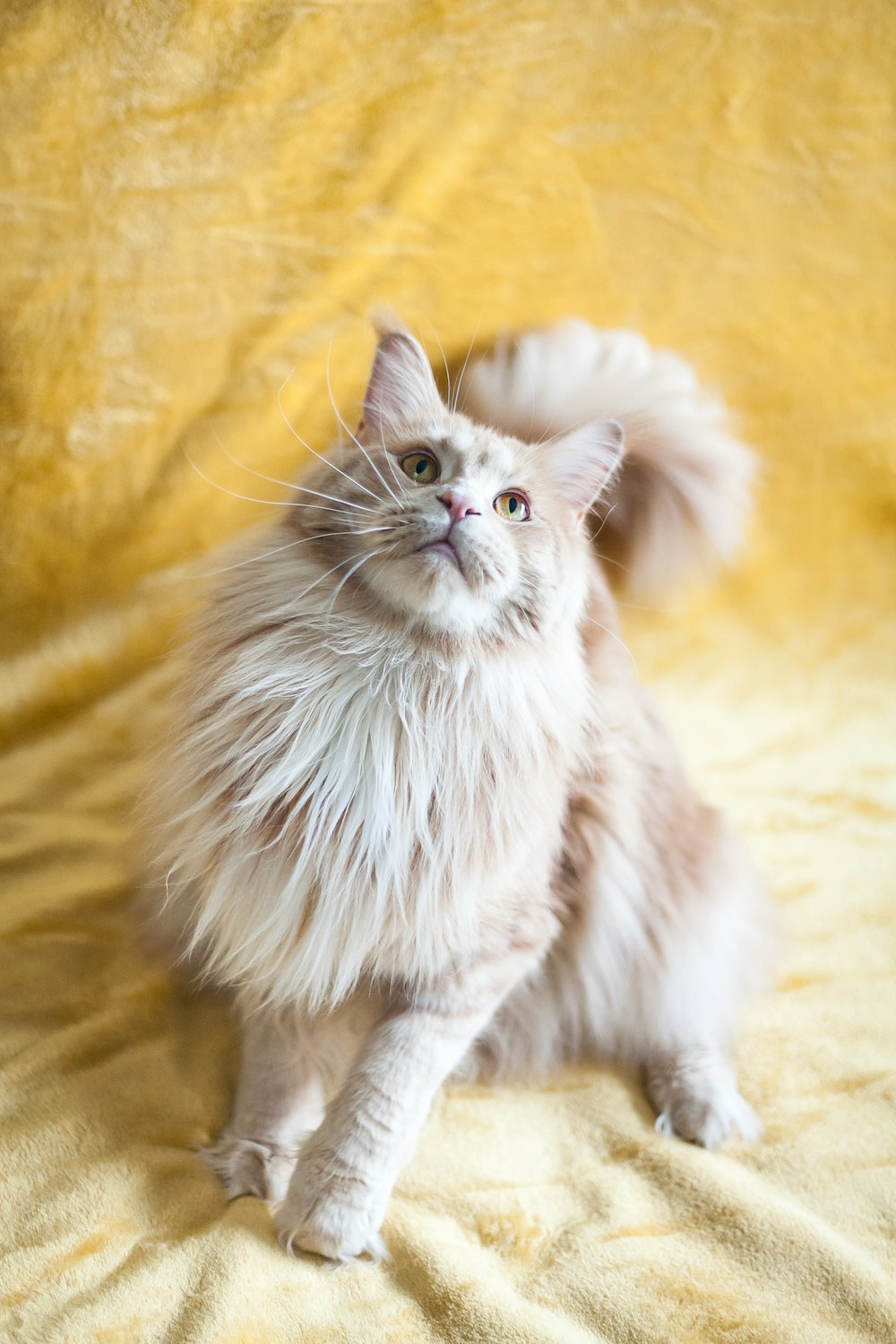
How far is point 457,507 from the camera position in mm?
1202

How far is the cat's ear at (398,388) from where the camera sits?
4.65 feet

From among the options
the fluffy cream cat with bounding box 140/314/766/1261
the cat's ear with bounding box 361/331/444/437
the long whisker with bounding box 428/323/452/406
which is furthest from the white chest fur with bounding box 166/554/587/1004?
the long whisker with bounding box 428/323/452/406

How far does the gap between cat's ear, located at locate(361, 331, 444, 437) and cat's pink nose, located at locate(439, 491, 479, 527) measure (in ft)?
0.82

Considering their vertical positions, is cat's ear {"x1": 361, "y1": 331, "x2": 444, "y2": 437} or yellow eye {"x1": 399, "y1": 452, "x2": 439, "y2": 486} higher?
cat's ear {"x1": 361, "y1": 331, "x2": 444, "y2": 437}

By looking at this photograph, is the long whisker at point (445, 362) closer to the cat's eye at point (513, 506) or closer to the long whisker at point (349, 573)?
the cat's eye at point (513, 506)

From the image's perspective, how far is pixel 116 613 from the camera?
1958mm

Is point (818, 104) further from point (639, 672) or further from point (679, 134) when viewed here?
point (639, 672)

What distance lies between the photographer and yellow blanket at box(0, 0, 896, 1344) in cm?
126

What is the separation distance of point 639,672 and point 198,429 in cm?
106

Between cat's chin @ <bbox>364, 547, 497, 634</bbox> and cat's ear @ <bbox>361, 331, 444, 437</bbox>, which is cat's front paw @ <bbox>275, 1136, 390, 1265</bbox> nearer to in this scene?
cat's chin @ <bbox>364, 547, 497, 634</bbox>

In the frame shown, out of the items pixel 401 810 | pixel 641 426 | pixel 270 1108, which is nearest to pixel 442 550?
pixel 401 810

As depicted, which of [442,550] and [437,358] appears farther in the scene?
[437,358]

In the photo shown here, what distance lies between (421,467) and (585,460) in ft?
0.83

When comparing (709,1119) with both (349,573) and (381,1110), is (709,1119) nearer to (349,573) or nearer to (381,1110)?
(381,1110)
